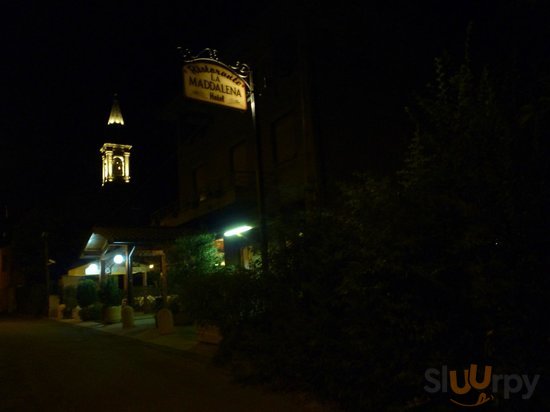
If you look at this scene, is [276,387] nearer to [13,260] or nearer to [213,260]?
[213,260]

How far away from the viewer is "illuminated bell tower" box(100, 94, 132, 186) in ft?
156

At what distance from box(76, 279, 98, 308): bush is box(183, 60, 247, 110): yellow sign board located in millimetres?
17793

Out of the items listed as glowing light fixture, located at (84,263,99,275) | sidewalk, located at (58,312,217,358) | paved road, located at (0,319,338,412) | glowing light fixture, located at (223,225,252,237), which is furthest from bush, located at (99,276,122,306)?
paved road, located at (0,319,338,412)

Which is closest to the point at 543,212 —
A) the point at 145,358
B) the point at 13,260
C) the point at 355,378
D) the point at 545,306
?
the point at 545,306

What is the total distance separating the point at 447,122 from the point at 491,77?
2.75 ft

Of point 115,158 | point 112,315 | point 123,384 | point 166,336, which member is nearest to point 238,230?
point 166,336

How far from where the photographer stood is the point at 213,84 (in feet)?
37.4

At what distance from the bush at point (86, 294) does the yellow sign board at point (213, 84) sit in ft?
58.4

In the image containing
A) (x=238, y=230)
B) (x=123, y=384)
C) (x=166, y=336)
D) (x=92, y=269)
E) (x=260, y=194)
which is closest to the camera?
(x=123, y=384)

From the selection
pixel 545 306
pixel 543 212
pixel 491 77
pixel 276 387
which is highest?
pixel 491 77

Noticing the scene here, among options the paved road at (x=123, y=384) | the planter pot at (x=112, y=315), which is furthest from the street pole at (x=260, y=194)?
the planter pot at (x=112, y=315)

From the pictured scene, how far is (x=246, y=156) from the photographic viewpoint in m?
19.7

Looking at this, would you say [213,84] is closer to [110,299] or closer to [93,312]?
[110,299]

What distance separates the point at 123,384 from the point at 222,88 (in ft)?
21.1
